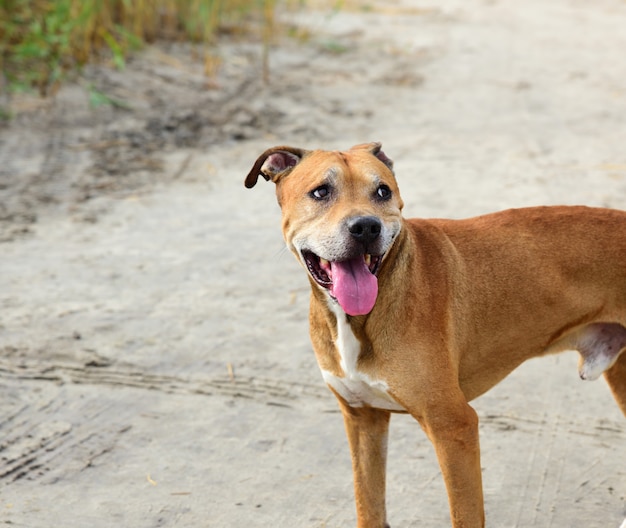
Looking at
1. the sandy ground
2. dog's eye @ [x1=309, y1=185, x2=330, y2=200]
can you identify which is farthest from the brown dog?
the sandy ground

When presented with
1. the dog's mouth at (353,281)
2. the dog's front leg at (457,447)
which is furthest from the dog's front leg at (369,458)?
the dog's mouth at (353,281)

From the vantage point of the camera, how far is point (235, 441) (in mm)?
4566

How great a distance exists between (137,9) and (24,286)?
4.86 meters

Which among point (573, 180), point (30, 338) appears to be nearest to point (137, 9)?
point (573, 180)

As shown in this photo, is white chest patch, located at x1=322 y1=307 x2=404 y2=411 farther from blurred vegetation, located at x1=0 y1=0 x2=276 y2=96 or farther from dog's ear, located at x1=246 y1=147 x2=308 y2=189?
blurred vegetation, located at x1=0 y1=0 x2=276 y2=96

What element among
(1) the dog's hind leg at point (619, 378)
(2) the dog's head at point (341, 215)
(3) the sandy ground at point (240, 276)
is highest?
(2) the dog's head at point (341, 215)

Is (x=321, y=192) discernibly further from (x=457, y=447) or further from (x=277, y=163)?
(x=457, y=447)

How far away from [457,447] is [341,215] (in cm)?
83

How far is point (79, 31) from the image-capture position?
9.56 metres

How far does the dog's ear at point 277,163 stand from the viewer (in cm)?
372

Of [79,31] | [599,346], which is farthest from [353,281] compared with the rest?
[79,31]

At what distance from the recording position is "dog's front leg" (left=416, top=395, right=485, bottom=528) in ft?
11.1

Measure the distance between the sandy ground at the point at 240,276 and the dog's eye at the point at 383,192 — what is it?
1317 millimetres

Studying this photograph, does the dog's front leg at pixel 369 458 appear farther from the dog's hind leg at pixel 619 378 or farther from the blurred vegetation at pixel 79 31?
the blurred vegetation at pixel 79 31
